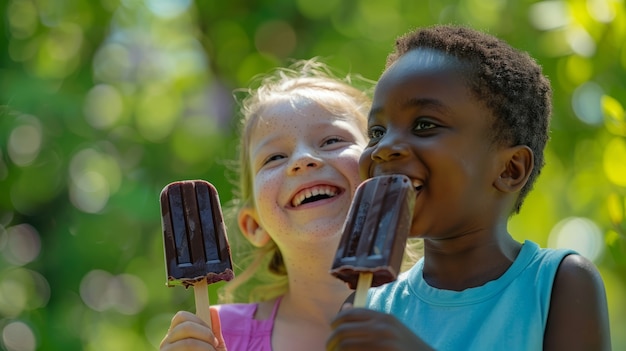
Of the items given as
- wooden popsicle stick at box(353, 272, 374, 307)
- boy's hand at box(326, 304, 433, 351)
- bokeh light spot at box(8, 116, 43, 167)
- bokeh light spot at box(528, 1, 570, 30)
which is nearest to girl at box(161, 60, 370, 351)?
wooden popsicle stick at box(353, 272, 374, 307)

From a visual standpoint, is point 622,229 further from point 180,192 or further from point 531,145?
point 180,192

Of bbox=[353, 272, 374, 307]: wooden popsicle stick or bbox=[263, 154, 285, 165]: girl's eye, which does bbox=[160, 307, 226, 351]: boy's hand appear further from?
bbox=[263, 154, 285, 165]: girl's eye

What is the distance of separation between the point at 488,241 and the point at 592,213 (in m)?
2.20

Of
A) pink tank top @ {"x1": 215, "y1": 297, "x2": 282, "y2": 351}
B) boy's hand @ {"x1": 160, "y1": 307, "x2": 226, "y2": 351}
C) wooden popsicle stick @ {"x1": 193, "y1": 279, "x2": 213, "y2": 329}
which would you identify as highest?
wooden popsicle stick @ {"x1": 193, "y1": 279, "x2": 213, "y2": 329}

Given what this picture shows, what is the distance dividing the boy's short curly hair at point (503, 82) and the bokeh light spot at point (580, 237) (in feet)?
6.26

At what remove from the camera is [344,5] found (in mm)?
5379

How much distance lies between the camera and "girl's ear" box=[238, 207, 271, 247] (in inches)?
137

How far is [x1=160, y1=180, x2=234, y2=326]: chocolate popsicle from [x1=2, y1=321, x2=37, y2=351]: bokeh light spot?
9.03 feet

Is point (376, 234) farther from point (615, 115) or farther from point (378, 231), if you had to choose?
point (615, 115)

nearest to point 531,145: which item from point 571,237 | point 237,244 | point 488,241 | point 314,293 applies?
point 488,241

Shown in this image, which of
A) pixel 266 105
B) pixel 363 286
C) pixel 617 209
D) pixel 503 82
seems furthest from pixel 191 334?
pixel 617 209

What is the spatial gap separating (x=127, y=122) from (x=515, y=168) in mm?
3248

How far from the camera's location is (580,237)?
4.32m

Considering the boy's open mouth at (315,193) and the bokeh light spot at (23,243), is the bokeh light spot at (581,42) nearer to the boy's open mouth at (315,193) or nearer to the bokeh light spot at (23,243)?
the boy's open mouth at (315,193)
